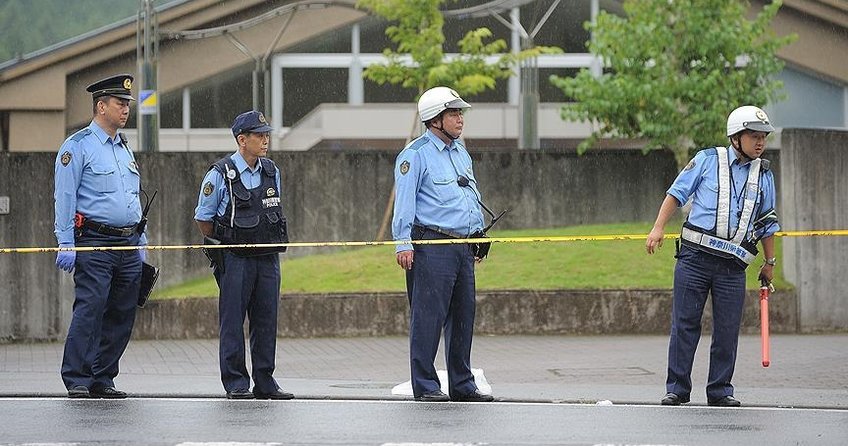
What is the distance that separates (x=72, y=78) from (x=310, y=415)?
2928 cm

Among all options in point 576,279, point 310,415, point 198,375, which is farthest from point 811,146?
point 310,415

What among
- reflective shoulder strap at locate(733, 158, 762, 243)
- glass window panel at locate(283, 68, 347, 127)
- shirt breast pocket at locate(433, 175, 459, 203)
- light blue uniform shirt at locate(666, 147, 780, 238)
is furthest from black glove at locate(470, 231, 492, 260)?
glass window panel at locate(283, 68, 347, 127)

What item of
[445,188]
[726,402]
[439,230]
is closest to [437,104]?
[445,188]

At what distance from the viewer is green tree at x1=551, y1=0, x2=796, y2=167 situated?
2180cm

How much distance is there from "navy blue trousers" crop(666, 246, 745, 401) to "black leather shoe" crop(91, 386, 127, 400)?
11.5 ft

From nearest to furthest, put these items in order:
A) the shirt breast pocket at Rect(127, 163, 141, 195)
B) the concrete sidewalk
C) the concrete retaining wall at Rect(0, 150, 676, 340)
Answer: the shirt breast pocket at Rect(127, 163, 141, 195)
the concrete sidewalk
the concrete retaining wall at Rect(0, 150, 676, 340)

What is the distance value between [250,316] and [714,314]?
302cm

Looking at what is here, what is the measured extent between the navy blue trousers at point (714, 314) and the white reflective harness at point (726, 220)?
93 mm

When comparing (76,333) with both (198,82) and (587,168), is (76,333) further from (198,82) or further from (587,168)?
(198,82)

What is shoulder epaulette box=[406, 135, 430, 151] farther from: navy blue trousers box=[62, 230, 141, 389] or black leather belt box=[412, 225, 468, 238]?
navy blue trousers box=[62, 230, 141, 389]

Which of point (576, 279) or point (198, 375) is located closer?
point (198, 375)

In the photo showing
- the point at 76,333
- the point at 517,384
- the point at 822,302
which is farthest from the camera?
the point at 822,302

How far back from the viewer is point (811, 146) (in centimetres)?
1628

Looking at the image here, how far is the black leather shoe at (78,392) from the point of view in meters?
9.94
